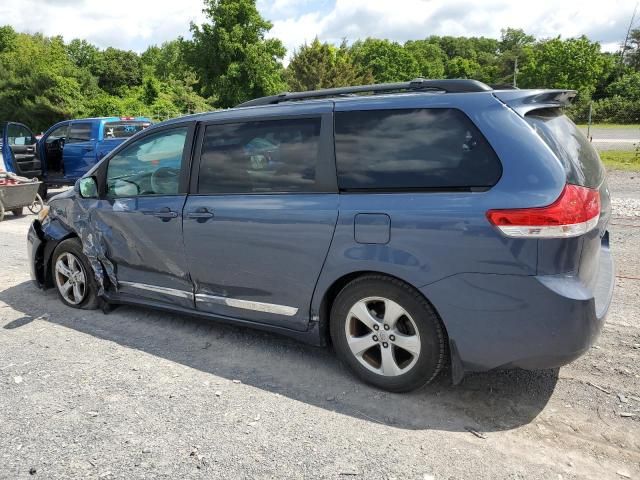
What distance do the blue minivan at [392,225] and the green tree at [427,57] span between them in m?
81.6

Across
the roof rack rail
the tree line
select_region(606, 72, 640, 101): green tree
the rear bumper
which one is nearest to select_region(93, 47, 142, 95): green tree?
the tree line

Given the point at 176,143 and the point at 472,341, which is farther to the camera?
the point at 176,143

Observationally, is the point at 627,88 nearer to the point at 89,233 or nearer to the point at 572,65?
the point at 572,65

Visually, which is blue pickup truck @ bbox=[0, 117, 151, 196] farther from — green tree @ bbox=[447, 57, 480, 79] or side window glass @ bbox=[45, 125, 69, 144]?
A: green tree @ bbox=[447, 57, 480, 79]

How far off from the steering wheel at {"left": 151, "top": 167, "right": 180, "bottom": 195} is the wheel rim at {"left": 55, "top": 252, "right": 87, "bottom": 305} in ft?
3.93

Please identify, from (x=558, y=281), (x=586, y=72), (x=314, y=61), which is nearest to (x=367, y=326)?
(x=558, y=281)

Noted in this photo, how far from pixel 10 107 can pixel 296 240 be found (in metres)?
52.3

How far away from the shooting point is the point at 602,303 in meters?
2.83

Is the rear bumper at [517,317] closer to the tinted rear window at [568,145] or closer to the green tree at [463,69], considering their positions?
the tinted rear window at [568,145]

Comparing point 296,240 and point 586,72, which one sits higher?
point 586,72

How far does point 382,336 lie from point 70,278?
316 centimetres

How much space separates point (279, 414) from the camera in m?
2.94

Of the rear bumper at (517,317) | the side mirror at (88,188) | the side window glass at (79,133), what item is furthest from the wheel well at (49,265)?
the side window glass at (79,133)

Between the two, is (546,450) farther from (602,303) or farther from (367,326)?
(367,326)
